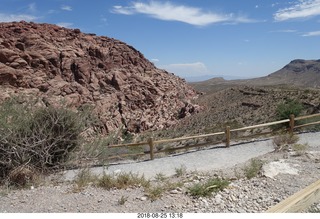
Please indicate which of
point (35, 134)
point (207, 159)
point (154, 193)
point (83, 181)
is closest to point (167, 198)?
point (154, 193)

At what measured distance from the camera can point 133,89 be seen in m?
61.8

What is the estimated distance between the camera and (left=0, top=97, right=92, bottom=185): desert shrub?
8008mm

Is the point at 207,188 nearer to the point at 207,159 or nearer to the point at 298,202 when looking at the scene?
the point at 298,202

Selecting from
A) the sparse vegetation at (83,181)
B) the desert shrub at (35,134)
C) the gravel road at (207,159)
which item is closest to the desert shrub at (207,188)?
the sparse vegetation at (83,181)

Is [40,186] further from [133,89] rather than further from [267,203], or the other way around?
[133,89]

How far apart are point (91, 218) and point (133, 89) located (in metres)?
57.3

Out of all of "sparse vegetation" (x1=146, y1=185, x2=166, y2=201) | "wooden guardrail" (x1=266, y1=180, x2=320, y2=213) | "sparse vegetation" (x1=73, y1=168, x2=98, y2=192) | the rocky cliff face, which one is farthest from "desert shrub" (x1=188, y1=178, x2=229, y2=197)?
the rocky cliff face

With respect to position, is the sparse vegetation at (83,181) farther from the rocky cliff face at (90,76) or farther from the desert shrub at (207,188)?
the rocky cliff face at (90,76)

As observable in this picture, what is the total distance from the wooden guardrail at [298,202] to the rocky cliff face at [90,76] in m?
41.8

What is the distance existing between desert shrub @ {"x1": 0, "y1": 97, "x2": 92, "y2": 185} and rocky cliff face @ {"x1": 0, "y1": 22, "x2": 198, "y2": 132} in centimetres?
3572

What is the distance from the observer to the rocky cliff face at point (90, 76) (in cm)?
5028

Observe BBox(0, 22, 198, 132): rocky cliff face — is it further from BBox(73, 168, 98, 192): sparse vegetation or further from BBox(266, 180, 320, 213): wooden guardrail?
BBox(266, 180, 320, 213): wooden guardrail

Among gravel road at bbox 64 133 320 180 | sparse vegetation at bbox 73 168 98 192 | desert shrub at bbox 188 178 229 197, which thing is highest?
desert shrub at bbox 188 178 229 197

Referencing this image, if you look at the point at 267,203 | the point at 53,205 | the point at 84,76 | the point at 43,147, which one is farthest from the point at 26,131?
the point at 84,76
